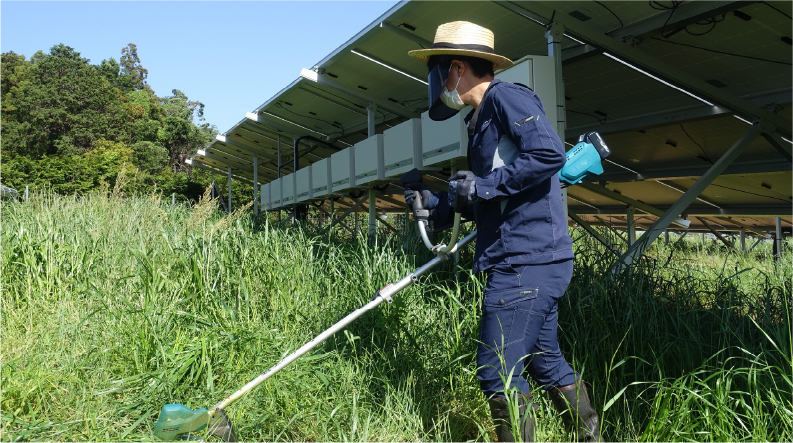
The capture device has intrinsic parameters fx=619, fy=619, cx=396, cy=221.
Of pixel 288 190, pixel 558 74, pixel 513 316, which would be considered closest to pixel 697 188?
pixel 558 74

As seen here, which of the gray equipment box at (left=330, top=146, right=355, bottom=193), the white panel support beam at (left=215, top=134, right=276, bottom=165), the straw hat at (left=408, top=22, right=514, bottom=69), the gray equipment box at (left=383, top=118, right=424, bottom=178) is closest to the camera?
the straw hat at (left=408, top=22, right=514, bottom=69)

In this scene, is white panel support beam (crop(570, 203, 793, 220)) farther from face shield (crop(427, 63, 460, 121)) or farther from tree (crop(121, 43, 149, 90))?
tree (crop(121, 43, 149, 90))

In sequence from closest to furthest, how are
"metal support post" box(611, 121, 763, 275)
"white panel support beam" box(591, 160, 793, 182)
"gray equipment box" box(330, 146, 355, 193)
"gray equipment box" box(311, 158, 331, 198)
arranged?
1. "metal support post" box(611, 121, 763, 275)
2. "white panel support beam" box(591, 160, 793, 182)
3. "gray equipment box" box(330, 146, 355, 193)
4. "gray equipment box" box(311, 158, 331, 198)

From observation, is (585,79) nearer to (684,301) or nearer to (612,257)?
(612,257)

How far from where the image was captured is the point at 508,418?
2.76 m

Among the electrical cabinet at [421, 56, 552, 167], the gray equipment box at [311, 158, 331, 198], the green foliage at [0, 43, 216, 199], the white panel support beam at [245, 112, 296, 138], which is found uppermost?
the green foliage at [0, 43, 216, 199]

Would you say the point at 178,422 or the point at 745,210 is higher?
the point at 745,210

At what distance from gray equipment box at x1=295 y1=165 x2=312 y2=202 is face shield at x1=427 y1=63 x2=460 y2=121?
883 cm

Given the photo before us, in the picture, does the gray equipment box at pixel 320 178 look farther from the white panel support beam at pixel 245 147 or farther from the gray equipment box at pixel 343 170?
the white panel support beam at pixel 245 147

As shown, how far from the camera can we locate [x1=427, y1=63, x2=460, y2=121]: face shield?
10.4ft

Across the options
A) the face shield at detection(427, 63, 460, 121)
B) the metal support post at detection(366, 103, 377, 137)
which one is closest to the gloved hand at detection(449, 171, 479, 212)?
the face shield at detection(427, 63, 460, 121)

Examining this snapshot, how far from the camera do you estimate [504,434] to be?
9.05 ft

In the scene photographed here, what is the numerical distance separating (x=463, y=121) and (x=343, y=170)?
4.36 metres

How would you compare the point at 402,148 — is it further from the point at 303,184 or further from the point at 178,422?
the point at 303,184
